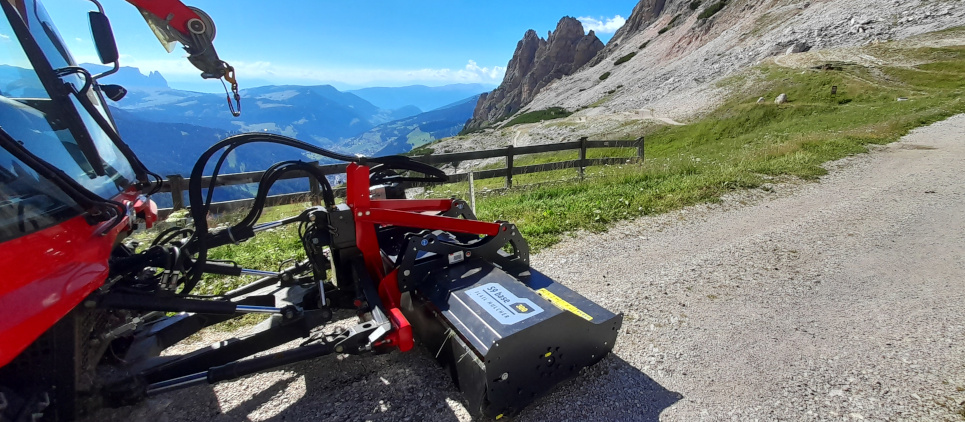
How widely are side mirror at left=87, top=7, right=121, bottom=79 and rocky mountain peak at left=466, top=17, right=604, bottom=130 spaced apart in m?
111

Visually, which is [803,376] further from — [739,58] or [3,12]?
[739,58]

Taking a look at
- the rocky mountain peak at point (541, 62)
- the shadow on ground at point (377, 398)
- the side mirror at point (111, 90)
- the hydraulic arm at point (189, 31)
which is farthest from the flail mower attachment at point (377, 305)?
the rocky mountain peak at point (541, 62)

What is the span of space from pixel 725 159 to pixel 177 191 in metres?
14.0

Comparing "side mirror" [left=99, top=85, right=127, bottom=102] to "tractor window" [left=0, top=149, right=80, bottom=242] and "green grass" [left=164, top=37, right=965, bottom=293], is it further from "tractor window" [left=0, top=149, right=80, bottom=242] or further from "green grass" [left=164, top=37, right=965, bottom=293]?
"tractor window" [left=0, top=149, right=80, bottom=242]

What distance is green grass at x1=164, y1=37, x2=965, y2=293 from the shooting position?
702 cm

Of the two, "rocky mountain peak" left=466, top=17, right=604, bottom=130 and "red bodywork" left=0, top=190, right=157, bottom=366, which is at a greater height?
"rocky mountain peak" left=466, top=17, right=604, bottom=130

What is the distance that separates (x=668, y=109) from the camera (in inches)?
1624

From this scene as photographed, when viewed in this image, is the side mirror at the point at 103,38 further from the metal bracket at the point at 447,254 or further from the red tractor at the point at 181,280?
the metal bracket at the point at 447,254

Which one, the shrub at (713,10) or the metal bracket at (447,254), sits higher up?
the shrub at (713,10)

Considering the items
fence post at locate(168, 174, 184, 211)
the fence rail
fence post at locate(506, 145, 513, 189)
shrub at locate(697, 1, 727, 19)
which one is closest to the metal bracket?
the fence rail

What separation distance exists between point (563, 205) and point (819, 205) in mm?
4249

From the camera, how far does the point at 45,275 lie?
1.98 m

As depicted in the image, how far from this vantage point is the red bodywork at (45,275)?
1.74m

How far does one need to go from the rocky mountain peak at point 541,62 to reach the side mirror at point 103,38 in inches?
4361
